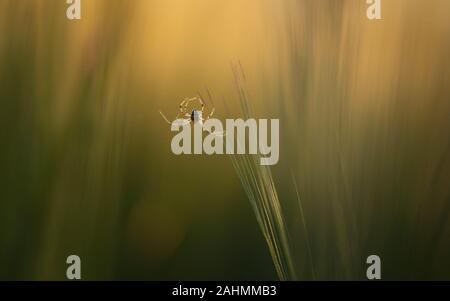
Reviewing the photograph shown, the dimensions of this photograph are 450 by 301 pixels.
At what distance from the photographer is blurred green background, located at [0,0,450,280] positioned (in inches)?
87.6

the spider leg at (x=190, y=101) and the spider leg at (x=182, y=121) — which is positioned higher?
the spider leg at (x=190, y=101)

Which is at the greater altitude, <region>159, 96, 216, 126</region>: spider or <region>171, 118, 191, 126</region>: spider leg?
<region>159, 96, 216, 126</region>: spider

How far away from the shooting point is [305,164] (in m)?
2.24

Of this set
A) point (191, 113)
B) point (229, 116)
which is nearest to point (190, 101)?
point (191, 113)

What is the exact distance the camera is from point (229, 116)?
226 cm

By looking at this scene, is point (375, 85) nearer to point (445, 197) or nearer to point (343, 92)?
point (343, 92)

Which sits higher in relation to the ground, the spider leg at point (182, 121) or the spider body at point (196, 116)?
the spider body at point (196, 116)

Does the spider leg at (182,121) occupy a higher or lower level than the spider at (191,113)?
lower

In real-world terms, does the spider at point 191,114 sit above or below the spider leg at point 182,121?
above

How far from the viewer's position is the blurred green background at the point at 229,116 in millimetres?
2225

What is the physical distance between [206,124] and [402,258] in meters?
1.00

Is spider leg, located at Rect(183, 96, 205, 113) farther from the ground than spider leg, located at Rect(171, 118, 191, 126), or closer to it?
farther from the ground

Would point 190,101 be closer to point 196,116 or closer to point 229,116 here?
point 196,116
